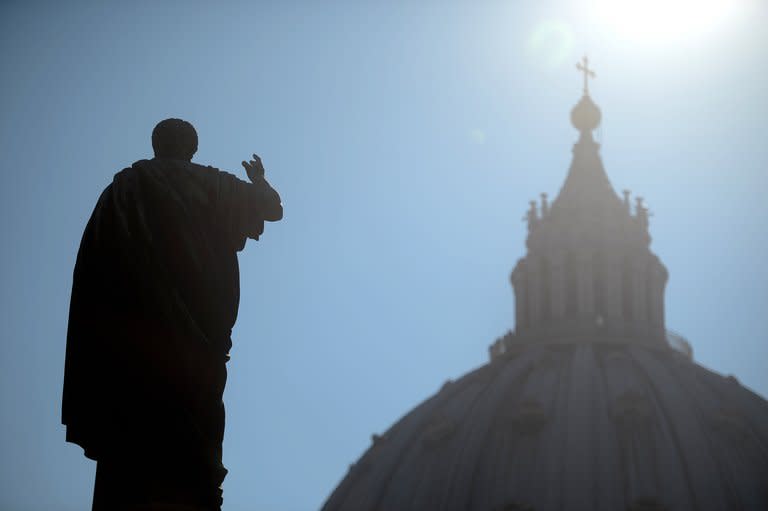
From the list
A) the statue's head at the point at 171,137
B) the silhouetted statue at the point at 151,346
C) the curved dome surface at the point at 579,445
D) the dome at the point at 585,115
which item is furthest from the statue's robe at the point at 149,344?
the dome at the point at 585,115

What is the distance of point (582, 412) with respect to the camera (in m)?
81.6

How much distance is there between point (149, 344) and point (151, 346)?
2 centimetres

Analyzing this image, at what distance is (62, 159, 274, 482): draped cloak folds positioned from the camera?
10.0 m

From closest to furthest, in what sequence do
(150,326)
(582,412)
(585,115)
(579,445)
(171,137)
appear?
(150,326)
(171,137)
(579,445)
(582,412)
(585,115)

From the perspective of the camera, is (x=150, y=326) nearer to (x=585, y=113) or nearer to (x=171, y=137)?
(x=171, y=137)

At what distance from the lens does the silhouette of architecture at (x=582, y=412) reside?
76.7 meters

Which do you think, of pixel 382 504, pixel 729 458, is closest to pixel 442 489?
pixel 382 504

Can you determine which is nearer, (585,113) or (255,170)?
(255,170)

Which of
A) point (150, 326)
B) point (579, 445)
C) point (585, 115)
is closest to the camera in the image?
point (150, 326)

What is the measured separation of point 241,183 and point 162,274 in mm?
824

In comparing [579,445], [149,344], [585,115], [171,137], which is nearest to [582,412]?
[579,445]

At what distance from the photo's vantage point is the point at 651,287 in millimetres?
Result: 99938

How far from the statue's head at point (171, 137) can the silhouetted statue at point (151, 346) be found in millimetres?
551

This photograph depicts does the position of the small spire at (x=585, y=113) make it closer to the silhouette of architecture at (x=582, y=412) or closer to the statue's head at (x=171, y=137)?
the silhouette of architecture at (x=582, y=412)
